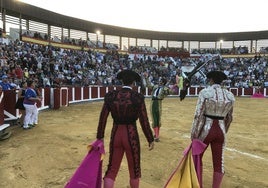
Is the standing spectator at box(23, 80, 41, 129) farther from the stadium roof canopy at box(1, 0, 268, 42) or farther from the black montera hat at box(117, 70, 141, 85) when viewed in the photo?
the stadium roof canopy at box(1, 0, 268, 42)

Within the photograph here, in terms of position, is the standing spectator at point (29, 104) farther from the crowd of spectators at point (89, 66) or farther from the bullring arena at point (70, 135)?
the crowd of spectators at point (89, 66)

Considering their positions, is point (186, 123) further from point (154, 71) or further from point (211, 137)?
point (154, 71)

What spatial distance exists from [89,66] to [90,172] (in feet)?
61.1

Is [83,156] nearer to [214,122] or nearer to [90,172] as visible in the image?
[90,172]

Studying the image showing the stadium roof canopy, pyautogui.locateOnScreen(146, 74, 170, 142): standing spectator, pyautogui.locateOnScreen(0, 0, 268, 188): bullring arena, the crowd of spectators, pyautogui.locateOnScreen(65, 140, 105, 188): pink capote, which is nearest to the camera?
pyautogui.locateOnScreen(65, 140, 105, 188): pink capote

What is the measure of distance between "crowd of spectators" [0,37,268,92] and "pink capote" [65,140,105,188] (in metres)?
6.10

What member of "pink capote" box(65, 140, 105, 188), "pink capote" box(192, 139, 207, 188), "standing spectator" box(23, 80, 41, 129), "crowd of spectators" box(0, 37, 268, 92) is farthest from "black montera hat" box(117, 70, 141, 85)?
"crowd of spectators" box(0, 37, 268, 92)

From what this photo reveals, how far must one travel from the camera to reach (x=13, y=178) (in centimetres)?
386

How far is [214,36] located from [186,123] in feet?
77.9

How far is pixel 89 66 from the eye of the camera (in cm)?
2108

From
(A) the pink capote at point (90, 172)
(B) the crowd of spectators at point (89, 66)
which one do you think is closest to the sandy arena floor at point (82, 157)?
(A) the pink capote at point (90, 172)

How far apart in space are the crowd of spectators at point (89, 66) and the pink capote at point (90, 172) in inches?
240

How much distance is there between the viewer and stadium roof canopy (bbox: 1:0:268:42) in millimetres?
19391

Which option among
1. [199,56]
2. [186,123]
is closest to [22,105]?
[186,123]
